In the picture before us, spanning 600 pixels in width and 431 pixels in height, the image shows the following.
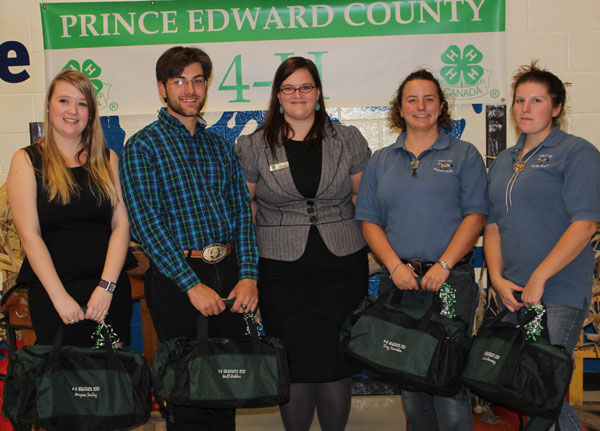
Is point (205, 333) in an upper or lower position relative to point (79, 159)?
lower

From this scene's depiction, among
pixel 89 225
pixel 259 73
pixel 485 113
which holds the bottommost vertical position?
pixel 89 225

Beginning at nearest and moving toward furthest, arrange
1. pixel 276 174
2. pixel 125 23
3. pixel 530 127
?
pixel 530 127, pixel 276 174, pixel 125 23

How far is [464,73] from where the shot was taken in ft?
11.2

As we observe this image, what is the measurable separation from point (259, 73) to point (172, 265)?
1.76 meters

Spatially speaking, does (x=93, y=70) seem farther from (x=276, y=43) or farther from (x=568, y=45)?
(x=568, y=45)

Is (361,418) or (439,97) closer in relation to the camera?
(439,97)

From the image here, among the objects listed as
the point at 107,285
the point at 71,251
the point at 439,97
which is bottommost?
the point at 107,285

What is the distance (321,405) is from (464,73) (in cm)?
215

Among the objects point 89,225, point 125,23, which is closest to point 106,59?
point 125,23

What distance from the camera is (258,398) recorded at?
6.75ft

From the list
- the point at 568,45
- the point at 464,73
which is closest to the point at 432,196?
the point at 464,73

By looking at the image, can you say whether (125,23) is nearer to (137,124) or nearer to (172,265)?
Answer: (137,124)

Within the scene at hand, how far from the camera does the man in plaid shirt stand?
2.12 meters

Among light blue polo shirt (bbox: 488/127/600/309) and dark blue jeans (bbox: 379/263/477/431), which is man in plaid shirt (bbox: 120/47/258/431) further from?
light blue polo shirt (bbox: 488/127/600/309)
